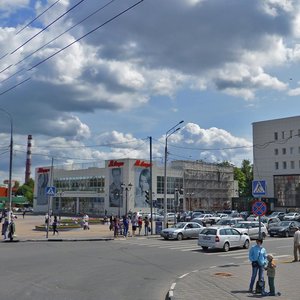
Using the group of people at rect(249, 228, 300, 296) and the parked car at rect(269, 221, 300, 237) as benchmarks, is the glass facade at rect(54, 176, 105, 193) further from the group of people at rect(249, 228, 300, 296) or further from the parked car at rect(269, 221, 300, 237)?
the group of people at rect(249, 228, 300, 296)

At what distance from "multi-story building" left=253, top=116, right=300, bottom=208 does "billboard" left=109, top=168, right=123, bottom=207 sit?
30.1 meters

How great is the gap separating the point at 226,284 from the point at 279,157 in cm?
8506

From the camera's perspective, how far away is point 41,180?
107 m

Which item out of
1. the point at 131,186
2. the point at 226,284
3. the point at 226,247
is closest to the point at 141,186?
the point at 131,186

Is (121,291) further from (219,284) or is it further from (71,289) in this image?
(219,284)

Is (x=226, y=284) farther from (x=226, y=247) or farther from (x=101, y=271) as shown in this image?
(x=226, y=247)

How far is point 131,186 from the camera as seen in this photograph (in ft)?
268

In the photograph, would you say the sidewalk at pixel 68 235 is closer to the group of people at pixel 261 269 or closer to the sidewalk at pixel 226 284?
the sidewalk at pixel 226 284

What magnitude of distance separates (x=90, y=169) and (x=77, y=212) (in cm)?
962

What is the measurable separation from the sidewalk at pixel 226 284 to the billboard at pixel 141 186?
225 feet

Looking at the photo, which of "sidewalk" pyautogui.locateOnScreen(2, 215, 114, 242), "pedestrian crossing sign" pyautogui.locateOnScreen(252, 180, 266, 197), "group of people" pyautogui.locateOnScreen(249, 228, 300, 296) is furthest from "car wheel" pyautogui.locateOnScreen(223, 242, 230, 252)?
"group of people" pyautogui.locateOnScreen(249, 228, 300, 296)

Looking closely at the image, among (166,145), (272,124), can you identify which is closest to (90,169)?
(272,124)

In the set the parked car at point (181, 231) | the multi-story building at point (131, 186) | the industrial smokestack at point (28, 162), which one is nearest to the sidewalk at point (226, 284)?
the parked car at point (181, 231)

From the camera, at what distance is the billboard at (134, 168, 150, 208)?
86312mm
